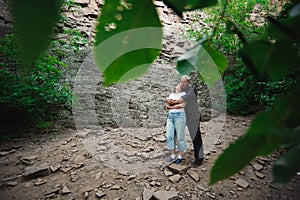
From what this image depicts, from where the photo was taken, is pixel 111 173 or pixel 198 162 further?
pixel 198 162

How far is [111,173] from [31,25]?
8.24ft

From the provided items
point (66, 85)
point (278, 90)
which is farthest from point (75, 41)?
point (278, 90)

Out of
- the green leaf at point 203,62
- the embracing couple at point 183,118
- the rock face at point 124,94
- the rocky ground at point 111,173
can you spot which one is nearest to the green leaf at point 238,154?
the green leaf at point 203,62

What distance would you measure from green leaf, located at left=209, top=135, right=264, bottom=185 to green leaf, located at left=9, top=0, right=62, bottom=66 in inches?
7.2

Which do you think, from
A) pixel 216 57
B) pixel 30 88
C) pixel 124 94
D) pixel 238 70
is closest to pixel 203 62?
pixel 216 57

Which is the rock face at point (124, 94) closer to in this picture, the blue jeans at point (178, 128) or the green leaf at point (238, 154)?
the blue jeans at point (178, 128)

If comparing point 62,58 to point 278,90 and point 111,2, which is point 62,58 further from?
point 278,90

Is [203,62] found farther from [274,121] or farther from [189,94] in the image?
[189,94]

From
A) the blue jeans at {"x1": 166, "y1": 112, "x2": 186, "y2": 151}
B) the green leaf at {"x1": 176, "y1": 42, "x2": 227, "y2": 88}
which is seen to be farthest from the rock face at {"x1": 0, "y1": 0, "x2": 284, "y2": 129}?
the green leaf at {"x1": 176, "y1": 42, "x2": 227, "y2": 88}

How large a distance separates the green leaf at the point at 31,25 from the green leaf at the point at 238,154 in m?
0.18

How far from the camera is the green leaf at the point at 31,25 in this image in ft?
0.22

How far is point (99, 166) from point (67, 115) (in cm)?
159

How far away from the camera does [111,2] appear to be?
0.19 meters

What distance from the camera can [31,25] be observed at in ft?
0.22
